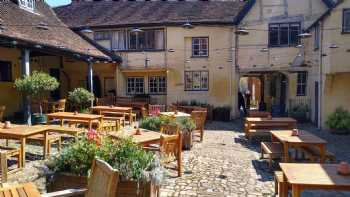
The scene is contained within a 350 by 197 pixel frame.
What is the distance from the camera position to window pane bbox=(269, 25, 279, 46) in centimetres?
1873

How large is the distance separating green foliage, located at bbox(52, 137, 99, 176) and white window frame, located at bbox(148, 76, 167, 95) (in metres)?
15.8

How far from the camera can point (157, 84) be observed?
20750 mm

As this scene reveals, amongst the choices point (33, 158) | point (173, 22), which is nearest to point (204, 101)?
point (173, 22)

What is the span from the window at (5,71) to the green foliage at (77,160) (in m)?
12.4

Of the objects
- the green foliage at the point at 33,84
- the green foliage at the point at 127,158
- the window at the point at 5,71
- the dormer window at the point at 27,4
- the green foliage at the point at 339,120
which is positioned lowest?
the green foliage at the point at 339,120

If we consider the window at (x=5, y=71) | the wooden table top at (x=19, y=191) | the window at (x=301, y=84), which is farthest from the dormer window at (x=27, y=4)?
the window at (x=301, y=84)

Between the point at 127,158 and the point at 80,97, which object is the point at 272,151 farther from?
the point at 80,97

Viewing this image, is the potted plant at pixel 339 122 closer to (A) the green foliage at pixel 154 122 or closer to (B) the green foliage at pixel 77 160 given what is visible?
(A) the green foliage at pixel 154 122

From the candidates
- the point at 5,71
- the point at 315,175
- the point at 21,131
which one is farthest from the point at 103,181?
the point at 5,71

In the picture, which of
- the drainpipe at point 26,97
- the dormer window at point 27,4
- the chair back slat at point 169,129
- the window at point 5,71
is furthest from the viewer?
the dormer window at point 27,4

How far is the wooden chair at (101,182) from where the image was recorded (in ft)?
9.86

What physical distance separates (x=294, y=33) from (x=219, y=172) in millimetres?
13310

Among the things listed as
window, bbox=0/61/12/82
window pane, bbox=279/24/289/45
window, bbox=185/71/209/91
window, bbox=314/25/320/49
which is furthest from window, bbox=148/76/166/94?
window, bbox=314/25/320/49

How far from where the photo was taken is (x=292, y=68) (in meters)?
18.6
